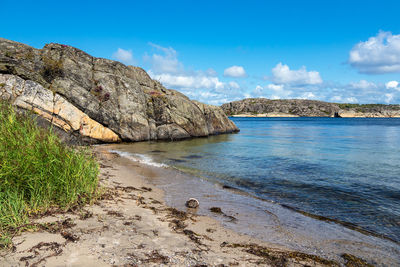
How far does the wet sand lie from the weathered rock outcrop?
17162 mm

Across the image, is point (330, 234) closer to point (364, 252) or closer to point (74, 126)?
point (364, 252)

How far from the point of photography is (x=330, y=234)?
23.8ft

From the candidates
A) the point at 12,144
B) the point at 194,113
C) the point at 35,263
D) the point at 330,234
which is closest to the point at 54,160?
the point at 12,144

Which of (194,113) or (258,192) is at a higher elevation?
(194,113)

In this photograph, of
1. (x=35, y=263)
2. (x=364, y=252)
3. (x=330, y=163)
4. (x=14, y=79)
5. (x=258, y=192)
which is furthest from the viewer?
(x=14, y=79)

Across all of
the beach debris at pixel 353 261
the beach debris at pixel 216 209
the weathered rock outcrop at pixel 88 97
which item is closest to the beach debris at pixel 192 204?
the beach debris at pixel 216 209

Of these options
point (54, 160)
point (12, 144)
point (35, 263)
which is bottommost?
point (35, 263)

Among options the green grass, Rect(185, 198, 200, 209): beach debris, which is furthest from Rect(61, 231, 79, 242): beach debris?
Rect(185, 198, 200, 209): beach debris

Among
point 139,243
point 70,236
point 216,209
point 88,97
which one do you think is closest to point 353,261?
point 216,209

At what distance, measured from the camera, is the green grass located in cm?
580

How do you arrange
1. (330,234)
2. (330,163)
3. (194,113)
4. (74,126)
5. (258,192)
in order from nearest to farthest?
(330,234)
(258,192)
(330,163)
(74,126)
(194,113)

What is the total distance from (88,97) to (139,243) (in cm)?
2464

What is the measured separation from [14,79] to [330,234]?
25707mm

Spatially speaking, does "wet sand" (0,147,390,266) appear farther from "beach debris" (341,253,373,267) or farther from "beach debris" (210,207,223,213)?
"beach debris" (210,207,223,213)
